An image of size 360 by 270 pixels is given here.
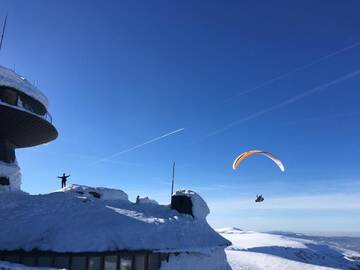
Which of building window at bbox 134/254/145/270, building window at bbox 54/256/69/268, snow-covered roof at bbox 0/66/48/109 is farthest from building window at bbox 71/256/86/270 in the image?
snow-covered roof at bbox 0/66/48/109

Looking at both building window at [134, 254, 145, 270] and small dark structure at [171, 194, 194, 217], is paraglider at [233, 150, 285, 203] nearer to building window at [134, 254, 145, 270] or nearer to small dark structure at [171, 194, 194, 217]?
small dark structure at [171, 194, 194, 217]

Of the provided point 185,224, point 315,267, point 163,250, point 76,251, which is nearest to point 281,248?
point 315,267

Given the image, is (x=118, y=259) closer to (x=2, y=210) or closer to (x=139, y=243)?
(x=139, y=243)

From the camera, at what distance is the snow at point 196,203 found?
29.6 metres

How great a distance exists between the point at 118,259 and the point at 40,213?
543 centimetres

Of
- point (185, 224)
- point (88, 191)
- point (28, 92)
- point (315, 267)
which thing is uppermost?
point (28, 92)

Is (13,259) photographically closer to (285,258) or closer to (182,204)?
(182,204)

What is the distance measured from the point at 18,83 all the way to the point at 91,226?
17411 mm

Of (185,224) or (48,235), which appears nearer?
(48,235)

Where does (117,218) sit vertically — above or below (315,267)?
above

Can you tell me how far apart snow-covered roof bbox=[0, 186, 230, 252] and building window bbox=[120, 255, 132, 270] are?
2.15ft

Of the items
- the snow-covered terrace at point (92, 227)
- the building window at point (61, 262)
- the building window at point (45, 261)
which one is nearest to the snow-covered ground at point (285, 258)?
the snow-covered terrace at point (92, 227)

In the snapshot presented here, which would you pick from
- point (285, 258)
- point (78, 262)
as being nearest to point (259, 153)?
point (78, 262)

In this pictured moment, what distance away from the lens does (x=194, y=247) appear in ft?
79.5
